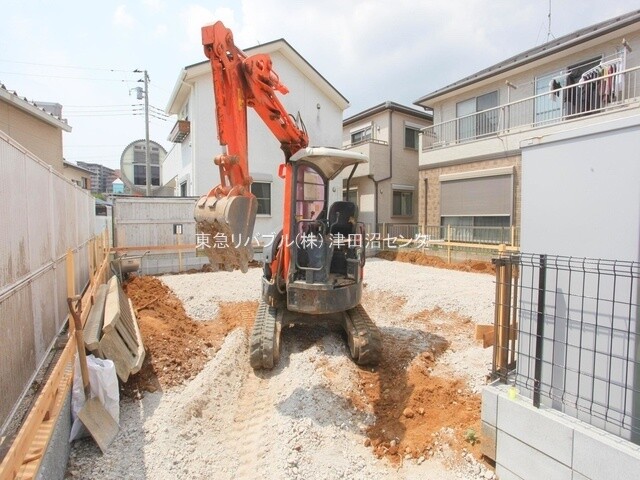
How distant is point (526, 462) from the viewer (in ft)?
8.67

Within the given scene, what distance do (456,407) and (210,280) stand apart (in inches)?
308

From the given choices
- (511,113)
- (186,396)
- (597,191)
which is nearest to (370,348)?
(186,396)

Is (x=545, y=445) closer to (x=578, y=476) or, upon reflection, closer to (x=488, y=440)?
(x=578, y=476)

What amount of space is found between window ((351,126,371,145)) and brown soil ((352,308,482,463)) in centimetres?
1434

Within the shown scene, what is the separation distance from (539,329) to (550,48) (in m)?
12.1

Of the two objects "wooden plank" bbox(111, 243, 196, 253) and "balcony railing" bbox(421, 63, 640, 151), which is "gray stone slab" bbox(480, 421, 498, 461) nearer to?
"balcony railing" bbox(421, 63, 640, 151)

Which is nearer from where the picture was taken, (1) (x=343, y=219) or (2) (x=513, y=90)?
(1) (x=343, y=219)

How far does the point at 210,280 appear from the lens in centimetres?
1023

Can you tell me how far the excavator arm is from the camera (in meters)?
3.71

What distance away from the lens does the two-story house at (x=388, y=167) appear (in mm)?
16672

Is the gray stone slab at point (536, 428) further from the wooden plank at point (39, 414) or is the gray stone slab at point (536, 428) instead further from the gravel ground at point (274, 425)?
the wooden plank at point (39, 414)

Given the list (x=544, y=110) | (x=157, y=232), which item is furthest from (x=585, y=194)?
(x=157, y=232)

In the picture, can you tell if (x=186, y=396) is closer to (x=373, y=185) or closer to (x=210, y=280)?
(x=210, y=280)

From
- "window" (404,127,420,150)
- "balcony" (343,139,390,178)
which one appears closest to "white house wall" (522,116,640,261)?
"balcony" (343,139,390,178)
